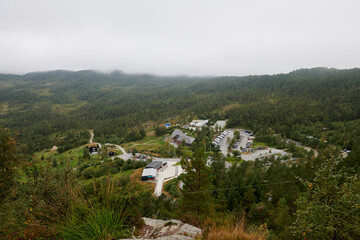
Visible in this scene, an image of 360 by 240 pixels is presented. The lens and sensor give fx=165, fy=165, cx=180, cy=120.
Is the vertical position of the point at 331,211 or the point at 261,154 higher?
the point at 331,211

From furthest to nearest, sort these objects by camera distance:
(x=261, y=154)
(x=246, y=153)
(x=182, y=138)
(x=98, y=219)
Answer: (x=182, y=138) → (x=246, y=153) → (x=261, y=154) → (x=98, y=219)

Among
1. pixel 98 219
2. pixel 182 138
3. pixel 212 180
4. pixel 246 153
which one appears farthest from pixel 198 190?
pixel 182 138

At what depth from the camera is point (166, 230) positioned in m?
4.22

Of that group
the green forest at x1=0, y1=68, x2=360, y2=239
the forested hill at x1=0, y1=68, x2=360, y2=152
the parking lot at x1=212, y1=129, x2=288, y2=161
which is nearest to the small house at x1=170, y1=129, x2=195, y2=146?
the green forest at x1=0, y1=68, x2=360, y2=239

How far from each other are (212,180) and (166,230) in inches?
324

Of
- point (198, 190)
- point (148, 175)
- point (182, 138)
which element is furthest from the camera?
point (182, 138)

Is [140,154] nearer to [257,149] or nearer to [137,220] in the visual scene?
[257,149]

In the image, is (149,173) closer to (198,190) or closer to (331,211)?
(198,190)

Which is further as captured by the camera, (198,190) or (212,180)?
(212,180)

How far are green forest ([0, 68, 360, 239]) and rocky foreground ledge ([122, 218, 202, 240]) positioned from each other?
11.9 inches

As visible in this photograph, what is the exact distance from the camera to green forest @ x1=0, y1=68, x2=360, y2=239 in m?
3.48

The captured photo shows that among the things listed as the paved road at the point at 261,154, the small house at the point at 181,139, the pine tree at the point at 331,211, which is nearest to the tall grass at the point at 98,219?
the pine tree at the point at 331,211

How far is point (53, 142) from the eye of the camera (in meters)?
78.6

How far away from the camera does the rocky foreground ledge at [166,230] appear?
12.5ft
